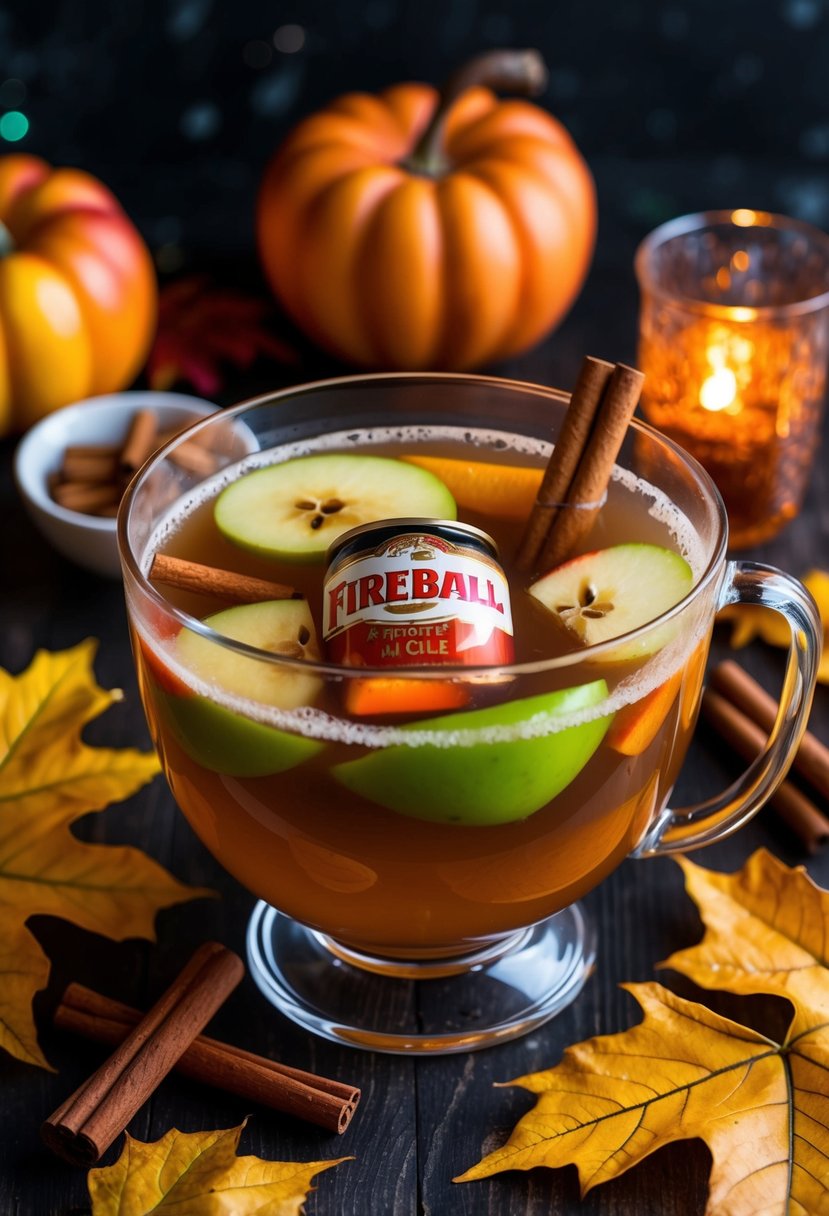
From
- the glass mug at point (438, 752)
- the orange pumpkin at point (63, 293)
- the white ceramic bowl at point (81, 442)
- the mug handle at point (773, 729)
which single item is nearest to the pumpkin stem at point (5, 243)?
the orange pumpkin at point (63, 293)

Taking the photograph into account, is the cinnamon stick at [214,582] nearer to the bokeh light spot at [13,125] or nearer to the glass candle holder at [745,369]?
the glass candle holder at [745,369]

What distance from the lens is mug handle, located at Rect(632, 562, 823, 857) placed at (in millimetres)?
1122

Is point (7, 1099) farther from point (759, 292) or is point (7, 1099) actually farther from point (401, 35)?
point (401, 35)

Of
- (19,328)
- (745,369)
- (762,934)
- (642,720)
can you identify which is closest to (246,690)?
(642,720)

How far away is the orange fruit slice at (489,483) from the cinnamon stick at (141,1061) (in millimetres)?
452

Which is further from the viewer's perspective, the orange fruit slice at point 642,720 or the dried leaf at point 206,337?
the dried leaf at point 206,337

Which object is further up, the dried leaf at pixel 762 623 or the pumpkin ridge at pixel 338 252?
the pumpkin ridge at pixel 338 252

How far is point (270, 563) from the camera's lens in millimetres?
1191

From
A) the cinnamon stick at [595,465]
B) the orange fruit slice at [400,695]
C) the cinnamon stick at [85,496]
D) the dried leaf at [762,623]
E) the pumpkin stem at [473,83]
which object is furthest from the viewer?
the pumpkin stem at [473,83]

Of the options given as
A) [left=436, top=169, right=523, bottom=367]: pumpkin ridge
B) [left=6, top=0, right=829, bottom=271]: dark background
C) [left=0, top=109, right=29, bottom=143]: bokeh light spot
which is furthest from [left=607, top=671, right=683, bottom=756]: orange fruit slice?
[left=0, top=109, right=29, bottom=143]: bokeh light spot

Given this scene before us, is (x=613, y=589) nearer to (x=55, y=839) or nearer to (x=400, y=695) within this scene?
(x=400, y=695)

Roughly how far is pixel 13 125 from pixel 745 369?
1349 millimetres

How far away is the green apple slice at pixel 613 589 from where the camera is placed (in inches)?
43.0

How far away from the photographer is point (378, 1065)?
47.5 inches
